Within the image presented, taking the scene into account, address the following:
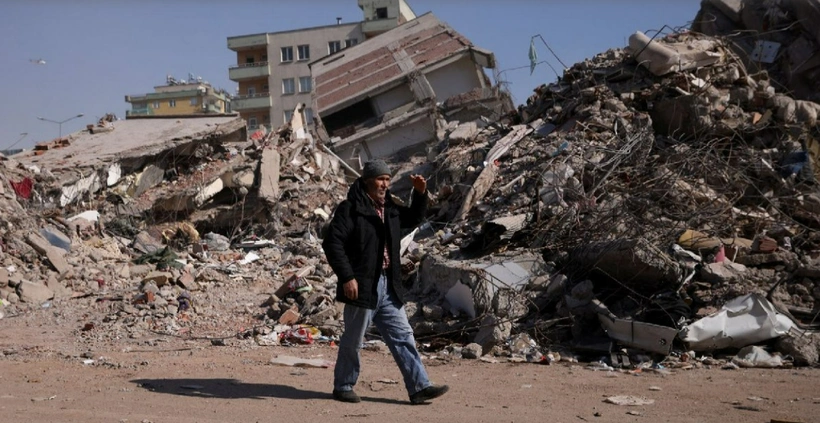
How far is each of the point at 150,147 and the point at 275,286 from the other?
5.78 metres

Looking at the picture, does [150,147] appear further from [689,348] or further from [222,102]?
[222,102]

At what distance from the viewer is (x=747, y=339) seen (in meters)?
5.41

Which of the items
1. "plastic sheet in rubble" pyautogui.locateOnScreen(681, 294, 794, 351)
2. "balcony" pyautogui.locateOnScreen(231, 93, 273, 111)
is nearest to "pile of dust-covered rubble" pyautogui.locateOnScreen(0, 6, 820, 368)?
"plastic sheet in rubble" pyautogui.locateOnScreen(681, 294, 794, 351)

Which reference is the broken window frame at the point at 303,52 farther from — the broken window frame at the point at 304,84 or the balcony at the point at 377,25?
the balcony at the point at 377,25

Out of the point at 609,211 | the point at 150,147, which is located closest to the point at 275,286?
the point at 609,211

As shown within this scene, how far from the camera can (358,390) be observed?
471cm

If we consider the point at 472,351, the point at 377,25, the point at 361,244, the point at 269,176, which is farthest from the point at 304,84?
the point at 361,244

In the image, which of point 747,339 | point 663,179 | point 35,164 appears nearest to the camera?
point 747,339

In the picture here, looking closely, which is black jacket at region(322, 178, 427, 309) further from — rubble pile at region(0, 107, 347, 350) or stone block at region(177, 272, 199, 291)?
stone block at region(177, 272, 199, 291)

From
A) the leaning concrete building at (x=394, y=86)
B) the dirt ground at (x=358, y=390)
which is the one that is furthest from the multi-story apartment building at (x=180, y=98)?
the dirt ground at (x=358, y=390)

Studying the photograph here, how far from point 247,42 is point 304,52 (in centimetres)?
391

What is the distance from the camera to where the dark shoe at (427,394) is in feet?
13.9

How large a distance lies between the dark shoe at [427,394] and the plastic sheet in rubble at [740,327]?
2120 millimetres

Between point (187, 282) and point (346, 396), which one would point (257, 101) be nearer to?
point (187, 282)
